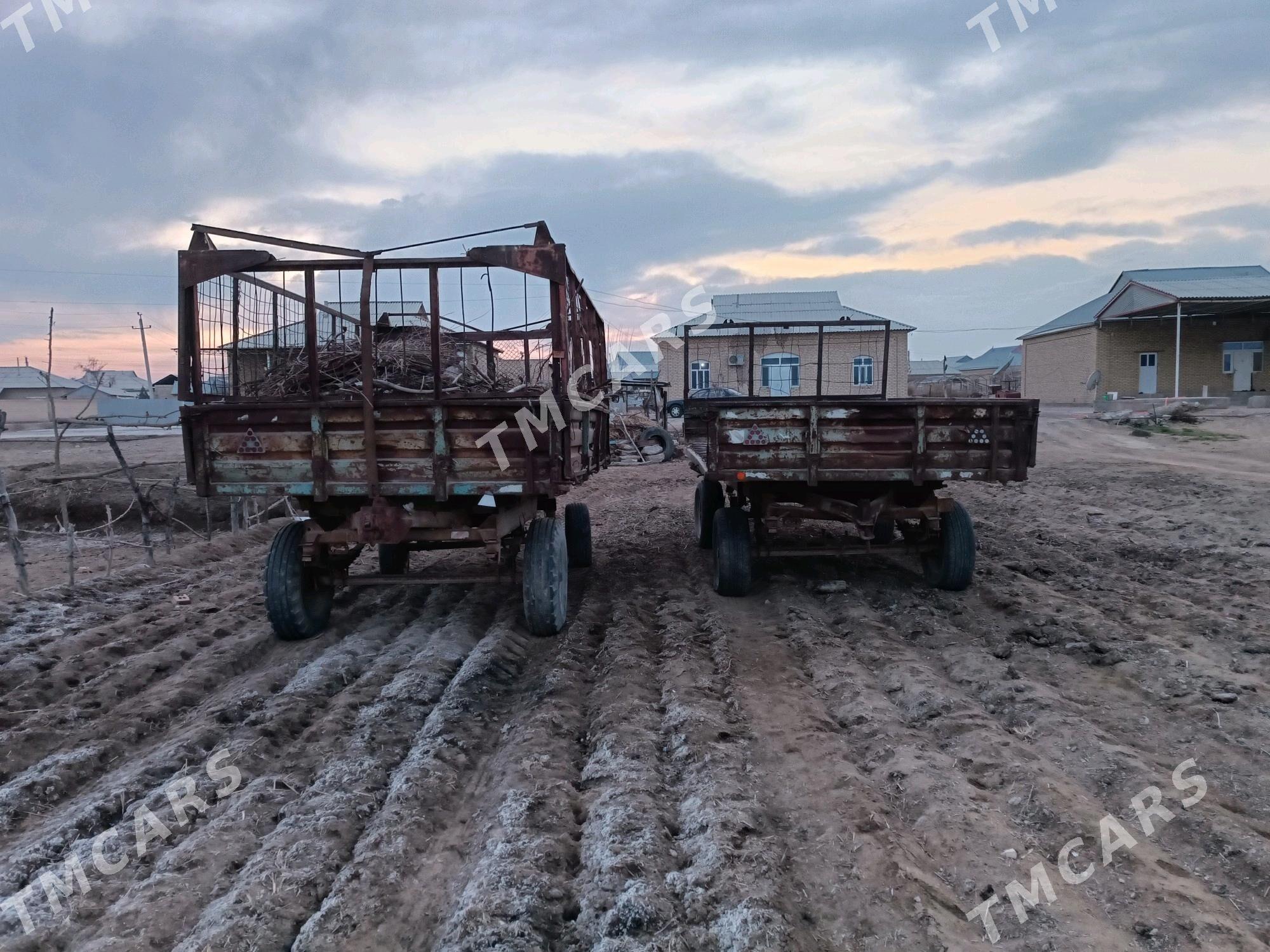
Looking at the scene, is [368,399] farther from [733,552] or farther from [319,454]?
[733,552]

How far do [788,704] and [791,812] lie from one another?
4.03ft

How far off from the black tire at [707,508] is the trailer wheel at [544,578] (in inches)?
119

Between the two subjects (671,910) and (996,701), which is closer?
(671,910)

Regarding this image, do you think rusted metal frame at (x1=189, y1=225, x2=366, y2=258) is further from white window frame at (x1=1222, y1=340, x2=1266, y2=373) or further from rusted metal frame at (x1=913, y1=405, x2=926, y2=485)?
white window frame at (x1=1222, y1=340, x2=1266, y2=373)

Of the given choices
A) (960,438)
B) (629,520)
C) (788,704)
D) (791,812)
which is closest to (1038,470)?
(629,520)

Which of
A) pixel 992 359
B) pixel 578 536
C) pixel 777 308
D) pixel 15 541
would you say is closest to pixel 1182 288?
pixel 777 308

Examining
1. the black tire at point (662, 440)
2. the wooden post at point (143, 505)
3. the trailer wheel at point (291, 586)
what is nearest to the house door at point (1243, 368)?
the black tire at point (662, 440)

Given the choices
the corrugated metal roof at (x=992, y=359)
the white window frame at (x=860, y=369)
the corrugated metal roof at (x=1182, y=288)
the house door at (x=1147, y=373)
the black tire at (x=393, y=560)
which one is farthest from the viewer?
the corrugated metal roof at (x=992, y=359)

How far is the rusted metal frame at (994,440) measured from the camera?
6.25 meters

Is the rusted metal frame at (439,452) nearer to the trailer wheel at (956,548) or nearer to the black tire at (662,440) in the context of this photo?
the trailer wheel at (956,548)

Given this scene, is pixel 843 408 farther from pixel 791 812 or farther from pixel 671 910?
pixel 671 910

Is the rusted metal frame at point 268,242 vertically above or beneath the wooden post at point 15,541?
above

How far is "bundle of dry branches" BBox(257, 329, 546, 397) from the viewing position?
6113mm

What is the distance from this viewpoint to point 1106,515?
10.7 m
